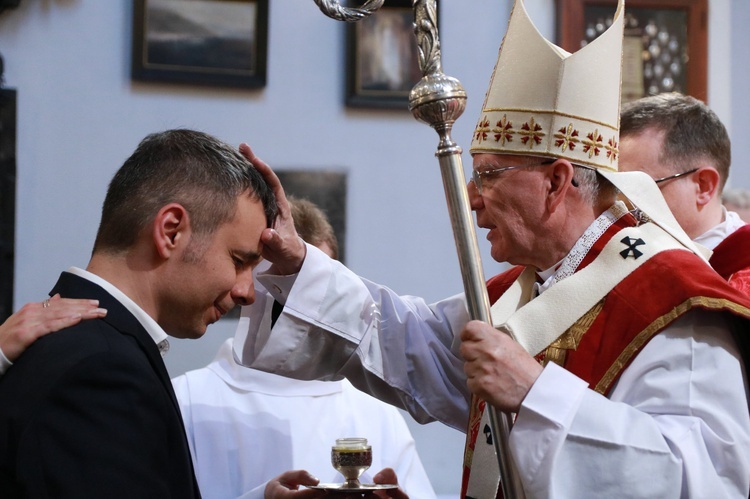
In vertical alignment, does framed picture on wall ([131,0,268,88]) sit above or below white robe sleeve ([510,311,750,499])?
above

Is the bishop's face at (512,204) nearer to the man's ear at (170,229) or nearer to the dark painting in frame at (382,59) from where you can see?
the man's ear at (170,229)

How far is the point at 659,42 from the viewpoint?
5566 millimetres

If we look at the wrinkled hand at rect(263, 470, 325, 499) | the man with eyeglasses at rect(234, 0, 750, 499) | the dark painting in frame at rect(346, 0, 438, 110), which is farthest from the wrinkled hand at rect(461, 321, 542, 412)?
the dark painting in frame at rect(346, 0, 438, 110)

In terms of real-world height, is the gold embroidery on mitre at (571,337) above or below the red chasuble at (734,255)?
below

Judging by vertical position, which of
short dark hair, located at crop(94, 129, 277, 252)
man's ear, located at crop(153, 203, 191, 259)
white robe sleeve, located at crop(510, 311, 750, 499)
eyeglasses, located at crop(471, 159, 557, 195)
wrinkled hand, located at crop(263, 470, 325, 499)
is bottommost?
wrinkled hand, located at crop(263, 470, 325, 499)

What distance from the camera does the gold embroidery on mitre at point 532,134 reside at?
2.90 metres

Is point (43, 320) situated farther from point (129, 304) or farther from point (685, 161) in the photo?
point (685, 161)

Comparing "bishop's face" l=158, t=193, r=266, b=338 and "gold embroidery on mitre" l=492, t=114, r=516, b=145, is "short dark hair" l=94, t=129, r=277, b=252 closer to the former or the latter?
"bishop's face" l=158, t=193, r=266, b=338

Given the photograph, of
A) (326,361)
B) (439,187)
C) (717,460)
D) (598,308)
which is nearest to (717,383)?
(717,460)

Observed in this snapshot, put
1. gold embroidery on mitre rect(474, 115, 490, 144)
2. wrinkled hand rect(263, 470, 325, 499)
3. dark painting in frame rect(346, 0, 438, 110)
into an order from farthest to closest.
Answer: dark painting in frame rect(346, 0, 438, 110)
wrinkled hand rect(263, 470, 325, 499)
gold embroidery on mitre rect(474, 115, 490, 144)

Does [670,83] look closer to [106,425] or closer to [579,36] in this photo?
[579,36]

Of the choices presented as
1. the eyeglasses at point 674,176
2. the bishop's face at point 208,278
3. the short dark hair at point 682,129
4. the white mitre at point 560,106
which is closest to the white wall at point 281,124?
the short dark hair at point 682,129

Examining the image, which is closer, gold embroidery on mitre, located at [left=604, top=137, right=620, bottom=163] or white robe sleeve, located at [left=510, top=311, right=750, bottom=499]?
white robe sleeve, located at [left=510, top=311, right=750, bottom=499]

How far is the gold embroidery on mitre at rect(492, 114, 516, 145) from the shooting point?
2929 millimetres
